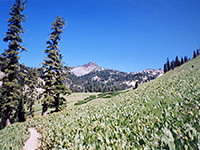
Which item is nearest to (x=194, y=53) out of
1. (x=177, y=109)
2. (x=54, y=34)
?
(x=54, y=34)

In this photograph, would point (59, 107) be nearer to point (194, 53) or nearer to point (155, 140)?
point (155, 140)

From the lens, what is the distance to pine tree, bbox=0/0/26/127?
22.1 m

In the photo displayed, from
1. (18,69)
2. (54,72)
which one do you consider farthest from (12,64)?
(54,72)

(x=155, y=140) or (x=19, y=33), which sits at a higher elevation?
(x=19, y=33)

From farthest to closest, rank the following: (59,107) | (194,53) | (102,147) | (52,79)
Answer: (194,53)
(59,107)
(52,79)
(102,147)

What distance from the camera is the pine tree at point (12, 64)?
2212 centimetres

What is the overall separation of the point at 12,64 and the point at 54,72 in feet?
24.9

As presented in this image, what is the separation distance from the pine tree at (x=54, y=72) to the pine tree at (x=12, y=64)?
196 inches

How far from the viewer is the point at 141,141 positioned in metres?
3.83

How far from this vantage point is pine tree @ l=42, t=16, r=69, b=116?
23642mm

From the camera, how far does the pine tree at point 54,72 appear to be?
77.6 feet

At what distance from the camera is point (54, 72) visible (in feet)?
79.9

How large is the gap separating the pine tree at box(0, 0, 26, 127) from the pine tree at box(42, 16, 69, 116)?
4.98 meters

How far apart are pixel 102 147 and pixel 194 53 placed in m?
126
